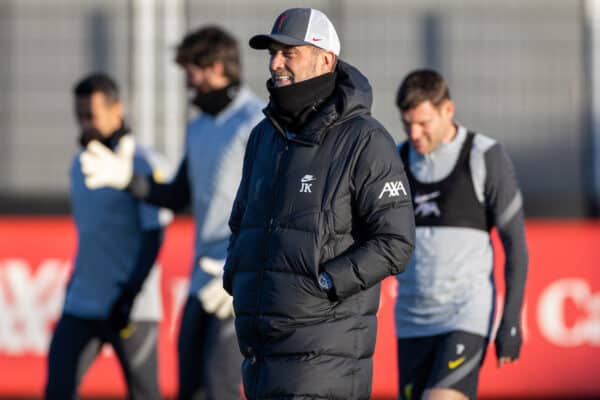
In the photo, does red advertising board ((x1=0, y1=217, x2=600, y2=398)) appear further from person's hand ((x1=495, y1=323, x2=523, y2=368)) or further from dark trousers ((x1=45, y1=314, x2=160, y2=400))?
person's hand ((x1=495, y1=323, x2=523, y2=368))

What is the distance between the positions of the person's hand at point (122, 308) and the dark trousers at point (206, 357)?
0.46 metres

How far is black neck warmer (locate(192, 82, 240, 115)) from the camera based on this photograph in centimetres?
719

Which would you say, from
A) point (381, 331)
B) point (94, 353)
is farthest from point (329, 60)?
point (381, 331)

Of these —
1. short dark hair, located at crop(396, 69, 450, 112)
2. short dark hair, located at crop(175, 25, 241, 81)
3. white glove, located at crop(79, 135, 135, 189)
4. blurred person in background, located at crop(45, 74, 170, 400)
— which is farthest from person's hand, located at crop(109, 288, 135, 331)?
short dark hair, located at crop(396, 69, 450, 112)

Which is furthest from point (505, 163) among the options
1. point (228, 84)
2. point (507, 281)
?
point (228, 84)

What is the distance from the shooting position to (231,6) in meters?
13.2

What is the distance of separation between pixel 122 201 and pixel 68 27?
5.97m

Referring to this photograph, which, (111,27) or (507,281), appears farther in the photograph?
(111,27)

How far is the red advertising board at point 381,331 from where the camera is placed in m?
11.1

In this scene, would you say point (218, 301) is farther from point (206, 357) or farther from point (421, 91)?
point (421, 91)

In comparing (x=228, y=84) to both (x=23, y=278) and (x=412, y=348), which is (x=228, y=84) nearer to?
(x=412, y=348)

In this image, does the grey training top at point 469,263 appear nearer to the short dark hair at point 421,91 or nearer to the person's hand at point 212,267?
the short dark hair at point 421,91

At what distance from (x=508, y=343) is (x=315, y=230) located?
1.73 m

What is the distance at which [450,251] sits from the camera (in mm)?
6594
